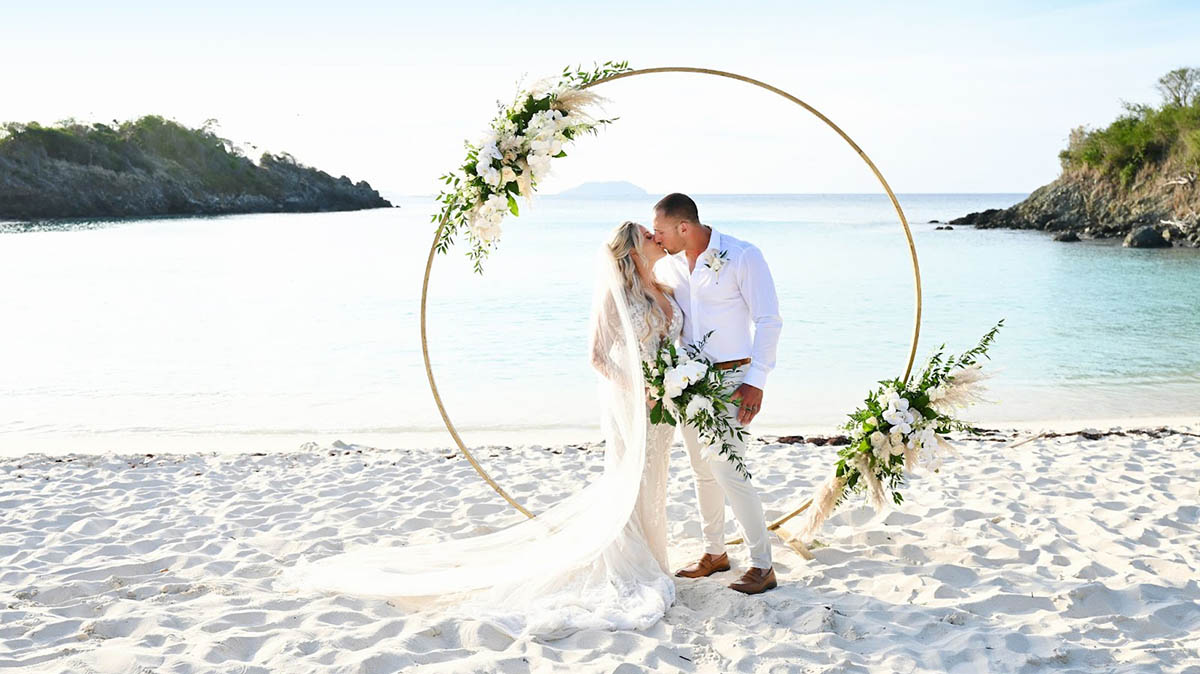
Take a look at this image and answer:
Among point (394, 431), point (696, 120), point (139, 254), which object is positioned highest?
point (696, 120)

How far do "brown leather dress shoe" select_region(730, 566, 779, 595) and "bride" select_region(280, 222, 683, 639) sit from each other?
13.1 inches

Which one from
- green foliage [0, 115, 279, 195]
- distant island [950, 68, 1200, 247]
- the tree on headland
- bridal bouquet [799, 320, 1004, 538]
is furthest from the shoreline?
green foliage [0, 115, 279, 195]

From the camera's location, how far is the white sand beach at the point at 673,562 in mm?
3438

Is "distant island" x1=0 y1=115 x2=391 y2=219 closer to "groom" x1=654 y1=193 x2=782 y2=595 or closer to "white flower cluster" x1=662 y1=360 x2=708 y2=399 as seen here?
"groom" x1=654 y1=193 x2=782 y2=595

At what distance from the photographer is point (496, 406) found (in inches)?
400

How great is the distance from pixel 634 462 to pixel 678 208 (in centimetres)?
116

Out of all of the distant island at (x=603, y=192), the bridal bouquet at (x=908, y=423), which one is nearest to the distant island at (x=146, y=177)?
the distant island at (x=603, y=192)

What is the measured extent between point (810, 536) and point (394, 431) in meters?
5.18

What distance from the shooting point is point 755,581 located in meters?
4.15

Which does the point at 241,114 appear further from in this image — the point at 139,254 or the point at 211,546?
the point at 211,546

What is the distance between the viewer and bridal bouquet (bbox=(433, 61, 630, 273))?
4293 mm

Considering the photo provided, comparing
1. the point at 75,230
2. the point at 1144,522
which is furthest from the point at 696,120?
the point at 75,230

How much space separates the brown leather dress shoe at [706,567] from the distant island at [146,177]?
50684 millimetres

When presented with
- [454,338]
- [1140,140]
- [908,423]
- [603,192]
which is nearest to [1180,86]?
[1140,140]
